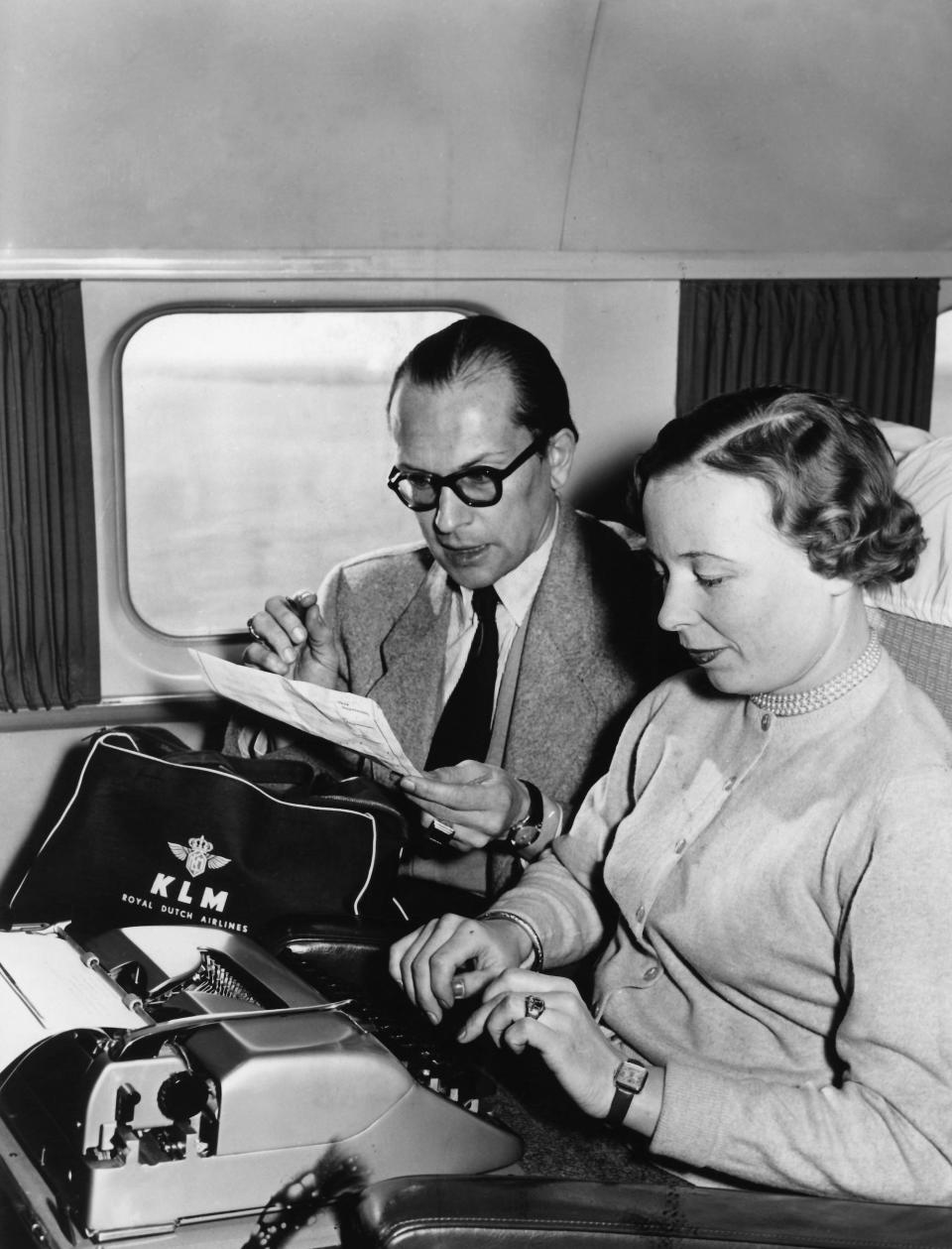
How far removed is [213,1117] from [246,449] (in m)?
2.51

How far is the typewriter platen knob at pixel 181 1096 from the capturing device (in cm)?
136

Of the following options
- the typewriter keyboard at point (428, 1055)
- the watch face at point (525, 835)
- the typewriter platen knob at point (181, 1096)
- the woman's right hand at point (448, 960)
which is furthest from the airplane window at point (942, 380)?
the typewriter platen knob at point (181, 1096)

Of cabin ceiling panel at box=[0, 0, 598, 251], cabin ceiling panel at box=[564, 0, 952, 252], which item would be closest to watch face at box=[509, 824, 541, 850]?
cabin ceiling panel at box=[0, 0, 598, 251]

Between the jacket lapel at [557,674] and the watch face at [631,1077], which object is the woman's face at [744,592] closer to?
the watch face at [631,1077]

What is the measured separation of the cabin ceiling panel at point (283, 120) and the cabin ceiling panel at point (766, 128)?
0.12 metres

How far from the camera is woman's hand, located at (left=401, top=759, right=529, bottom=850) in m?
2.24

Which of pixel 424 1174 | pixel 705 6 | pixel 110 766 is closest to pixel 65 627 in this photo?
pixel 110 766

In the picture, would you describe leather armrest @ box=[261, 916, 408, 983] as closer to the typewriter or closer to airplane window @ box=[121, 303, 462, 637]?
the typewriter

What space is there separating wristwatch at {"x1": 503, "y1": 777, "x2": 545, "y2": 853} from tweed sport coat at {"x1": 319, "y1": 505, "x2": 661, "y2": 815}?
24 cm

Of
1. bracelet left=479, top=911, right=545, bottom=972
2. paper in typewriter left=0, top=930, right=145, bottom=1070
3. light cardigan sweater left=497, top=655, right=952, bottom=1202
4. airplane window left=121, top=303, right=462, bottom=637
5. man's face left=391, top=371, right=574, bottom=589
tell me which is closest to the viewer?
light cardigan sweater left=497, top=655, right=952, bottom=1202

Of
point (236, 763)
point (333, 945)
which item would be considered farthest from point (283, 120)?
point (333, 945)

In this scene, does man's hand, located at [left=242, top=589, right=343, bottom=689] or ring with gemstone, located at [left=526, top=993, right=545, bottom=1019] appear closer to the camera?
ring with gemstone, located at [left=526, top=993, right=545, bottom=1019]

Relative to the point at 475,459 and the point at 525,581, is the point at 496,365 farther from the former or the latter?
the point at 525,581

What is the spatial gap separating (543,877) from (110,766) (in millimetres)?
796
